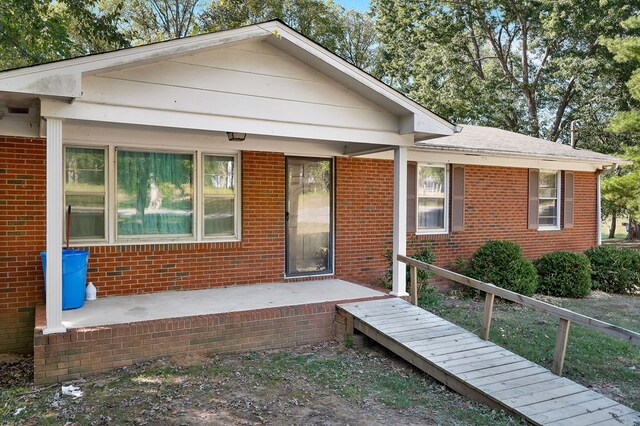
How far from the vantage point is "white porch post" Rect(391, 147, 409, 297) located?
272 inches

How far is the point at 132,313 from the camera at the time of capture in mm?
5645

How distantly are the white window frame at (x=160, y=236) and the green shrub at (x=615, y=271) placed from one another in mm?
8771

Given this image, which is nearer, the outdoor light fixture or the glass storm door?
the outdoor light fixture

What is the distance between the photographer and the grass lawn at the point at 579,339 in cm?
541

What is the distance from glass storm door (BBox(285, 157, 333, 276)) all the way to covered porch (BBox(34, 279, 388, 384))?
3.68 ft

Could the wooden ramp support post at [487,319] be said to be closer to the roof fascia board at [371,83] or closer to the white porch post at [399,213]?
the white porch post at [399,213]

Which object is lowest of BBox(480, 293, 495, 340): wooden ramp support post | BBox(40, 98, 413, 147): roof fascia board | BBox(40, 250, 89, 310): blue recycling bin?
BBox(480, 293, 495, 340): wooden ramp support post

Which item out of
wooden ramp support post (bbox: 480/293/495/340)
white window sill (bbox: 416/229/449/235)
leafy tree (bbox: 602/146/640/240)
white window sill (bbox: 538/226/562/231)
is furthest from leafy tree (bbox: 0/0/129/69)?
leafy tree (bbox: 602/146/640/240)

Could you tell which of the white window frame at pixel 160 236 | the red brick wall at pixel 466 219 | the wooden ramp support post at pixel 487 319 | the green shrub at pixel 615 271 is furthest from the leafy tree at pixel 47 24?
the green shrub at pixel 615 271

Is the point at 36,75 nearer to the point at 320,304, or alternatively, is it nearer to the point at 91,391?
the point at 91,391

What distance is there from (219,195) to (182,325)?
8.65 ft

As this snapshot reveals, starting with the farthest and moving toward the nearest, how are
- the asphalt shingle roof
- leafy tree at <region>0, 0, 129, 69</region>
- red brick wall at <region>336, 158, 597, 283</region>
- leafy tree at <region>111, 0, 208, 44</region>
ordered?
leafy tree at <region>111, 0, 208, 44</region>, the asphalt shingle roof, red brick wall at <region>336, 158, 597, 283</region>, leafy tree at <region>0, 0, 129, 69</region>

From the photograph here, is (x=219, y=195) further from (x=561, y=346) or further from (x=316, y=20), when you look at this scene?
(x=316, y=20)

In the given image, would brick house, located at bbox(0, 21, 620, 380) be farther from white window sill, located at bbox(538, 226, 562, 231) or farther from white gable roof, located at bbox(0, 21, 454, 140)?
white window sill, located at bbox(538, 226, 562, 231)
